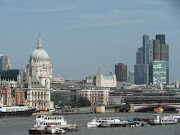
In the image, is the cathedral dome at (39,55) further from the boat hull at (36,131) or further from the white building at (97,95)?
the boat hull at (36,131)

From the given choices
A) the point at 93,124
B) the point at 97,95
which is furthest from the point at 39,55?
the point at 93,124

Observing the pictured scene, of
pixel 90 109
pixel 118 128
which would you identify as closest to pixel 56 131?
pixel 118 128

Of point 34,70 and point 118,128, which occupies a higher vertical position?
point 34,70

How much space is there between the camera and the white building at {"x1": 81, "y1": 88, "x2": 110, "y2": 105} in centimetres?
18850

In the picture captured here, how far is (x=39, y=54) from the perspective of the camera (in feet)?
599

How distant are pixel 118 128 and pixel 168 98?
97308mm

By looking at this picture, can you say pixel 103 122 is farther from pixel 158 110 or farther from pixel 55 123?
pixel 158 110

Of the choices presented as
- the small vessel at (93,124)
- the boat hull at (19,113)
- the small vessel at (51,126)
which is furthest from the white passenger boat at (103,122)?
the boat hull at (19,113)

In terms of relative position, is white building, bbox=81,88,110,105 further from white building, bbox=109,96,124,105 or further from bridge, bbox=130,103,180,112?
bridge, bbox=130,103,180,112

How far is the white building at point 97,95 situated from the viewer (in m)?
188

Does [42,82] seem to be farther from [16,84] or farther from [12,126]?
[12,126]

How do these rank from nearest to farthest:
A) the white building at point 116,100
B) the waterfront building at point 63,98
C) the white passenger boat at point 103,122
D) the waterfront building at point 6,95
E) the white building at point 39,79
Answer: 1. the white passenger boat at point 103,122
2. the waterfront building at point 6,95
3. the white building at point 39,79
4. the waterfront building at point 63,98
5. the white building at point 116,100

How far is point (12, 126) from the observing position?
92.4 m

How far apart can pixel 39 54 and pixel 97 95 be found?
63.3ft
